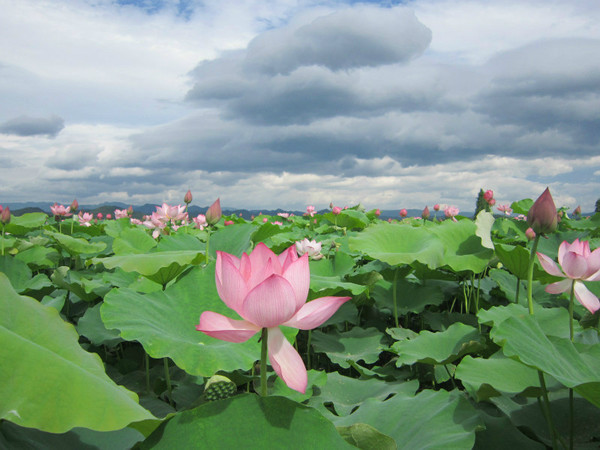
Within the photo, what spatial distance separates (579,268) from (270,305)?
125cm

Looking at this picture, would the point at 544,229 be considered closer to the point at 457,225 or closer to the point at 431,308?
the point at 457,225

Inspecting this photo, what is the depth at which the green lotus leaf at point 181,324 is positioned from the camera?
1116mm

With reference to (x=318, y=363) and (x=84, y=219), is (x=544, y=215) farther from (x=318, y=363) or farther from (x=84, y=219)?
(x=84, y=219)

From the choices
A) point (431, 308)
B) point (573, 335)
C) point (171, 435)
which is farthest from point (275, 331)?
point (431, 308)

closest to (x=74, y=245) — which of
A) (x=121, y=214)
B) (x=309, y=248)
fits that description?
(x=309, y=248)

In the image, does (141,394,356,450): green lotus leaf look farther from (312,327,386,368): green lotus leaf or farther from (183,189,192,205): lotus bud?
(183,189,192,205): lotus bud

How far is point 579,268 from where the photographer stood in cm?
141

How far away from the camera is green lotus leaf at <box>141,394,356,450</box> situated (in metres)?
0.64

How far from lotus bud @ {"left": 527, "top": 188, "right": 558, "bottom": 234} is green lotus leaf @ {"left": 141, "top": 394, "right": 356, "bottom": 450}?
1099mm

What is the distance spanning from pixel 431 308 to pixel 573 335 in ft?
4.23

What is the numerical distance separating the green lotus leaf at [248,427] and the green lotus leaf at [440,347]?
2.98 feet

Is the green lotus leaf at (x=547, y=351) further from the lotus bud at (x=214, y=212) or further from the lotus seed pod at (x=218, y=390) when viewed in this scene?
the lotus bud at (x=214, y=212)

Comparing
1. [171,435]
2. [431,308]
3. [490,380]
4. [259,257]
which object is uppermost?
[259,257]

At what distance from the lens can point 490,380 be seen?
117cm
